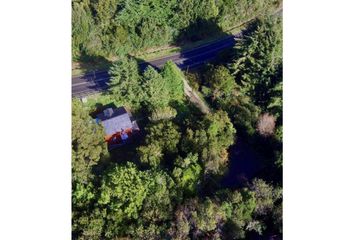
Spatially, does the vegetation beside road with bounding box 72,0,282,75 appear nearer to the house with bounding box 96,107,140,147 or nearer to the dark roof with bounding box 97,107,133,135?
the dark roof with bounding box 97,107,133,135

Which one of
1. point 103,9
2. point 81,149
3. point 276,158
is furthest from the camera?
point 103,9

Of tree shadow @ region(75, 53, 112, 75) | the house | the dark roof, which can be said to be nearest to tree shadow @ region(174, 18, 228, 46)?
tree shadow @ region(75, 53, 112, 75)

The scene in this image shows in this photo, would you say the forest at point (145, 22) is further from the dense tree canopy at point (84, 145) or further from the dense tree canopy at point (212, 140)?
the dense tree canopy at point (212, 140)

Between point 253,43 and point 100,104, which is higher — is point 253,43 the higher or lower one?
the higher one

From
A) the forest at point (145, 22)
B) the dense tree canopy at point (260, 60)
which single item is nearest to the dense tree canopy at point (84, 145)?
the forest at point (145, 22)

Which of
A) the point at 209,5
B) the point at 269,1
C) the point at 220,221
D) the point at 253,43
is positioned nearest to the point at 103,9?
the point at 209,5

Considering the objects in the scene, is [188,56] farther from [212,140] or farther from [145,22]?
[212,140]

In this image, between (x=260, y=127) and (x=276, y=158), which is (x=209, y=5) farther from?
(x=276, y=158)

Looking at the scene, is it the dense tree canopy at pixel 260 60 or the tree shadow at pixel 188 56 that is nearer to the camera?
the dense tree canopy at pixel 260 60
